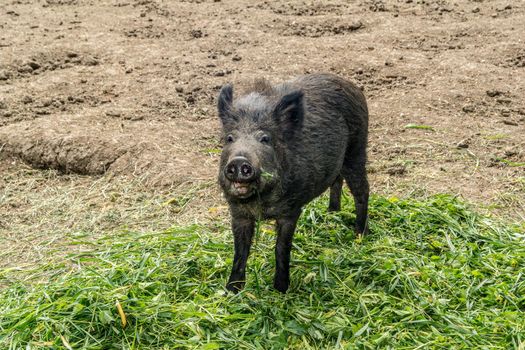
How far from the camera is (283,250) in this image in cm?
495

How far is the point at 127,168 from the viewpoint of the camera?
23.3ft

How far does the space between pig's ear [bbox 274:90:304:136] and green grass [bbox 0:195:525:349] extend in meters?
0.85

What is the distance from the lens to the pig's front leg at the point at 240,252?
5.00 m

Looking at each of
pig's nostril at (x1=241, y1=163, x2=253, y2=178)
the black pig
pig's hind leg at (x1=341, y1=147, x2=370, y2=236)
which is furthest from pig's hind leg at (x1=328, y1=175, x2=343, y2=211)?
pig's nostril at (x1=241, y1=163, x2=253, y2=178)

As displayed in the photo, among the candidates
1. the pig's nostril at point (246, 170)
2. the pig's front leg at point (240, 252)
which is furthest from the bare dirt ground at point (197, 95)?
the pig's nostril at point (246, 170)

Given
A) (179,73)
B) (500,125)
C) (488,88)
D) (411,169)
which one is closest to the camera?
(411,169)

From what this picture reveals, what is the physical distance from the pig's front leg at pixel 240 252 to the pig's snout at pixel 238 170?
0.85m

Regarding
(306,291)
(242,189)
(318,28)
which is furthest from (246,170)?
(318,28)

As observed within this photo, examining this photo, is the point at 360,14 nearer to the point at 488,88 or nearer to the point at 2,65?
the point at 488,88

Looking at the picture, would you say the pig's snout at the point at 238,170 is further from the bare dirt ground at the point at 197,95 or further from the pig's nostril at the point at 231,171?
the bare dirt ground at the point at 197,95

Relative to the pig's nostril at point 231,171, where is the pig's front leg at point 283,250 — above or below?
below

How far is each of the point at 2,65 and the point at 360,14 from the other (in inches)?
220

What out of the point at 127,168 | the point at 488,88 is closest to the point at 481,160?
the point at 488,88

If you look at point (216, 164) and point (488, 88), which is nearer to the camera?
point (216, 164)
